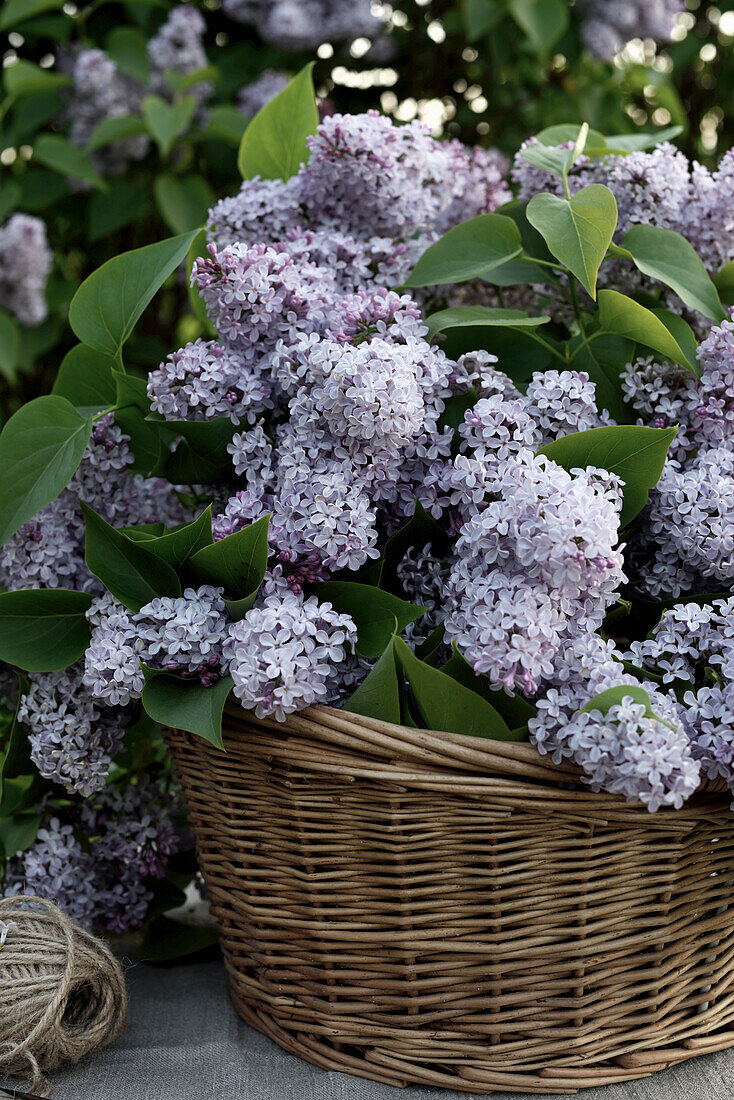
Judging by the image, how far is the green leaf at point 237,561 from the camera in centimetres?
60

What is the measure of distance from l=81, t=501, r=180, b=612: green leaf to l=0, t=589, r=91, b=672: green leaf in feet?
0.14

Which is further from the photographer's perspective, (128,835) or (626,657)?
(128,835)

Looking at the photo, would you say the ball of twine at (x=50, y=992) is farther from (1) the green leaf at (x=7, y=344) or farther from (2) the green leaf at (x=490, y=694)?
(1) the green leaf at (x=7, y=344)

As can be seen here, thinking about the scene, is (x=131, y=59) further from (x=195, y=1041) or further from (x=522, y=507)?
(x=195, y=1041)

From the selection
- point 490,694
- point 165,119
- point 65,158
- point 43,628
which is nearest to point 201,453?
point 43,628

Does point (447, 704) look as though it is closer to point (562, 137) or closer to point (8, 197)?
point (562, 137)

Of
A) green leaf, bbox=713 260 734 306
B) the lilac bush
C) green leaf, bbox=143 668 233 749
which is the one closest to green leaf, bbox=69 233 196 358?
the lilac bush

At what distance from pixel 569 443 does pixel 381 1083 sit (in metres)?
0.41

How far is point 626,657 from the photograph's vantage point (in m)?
0.61

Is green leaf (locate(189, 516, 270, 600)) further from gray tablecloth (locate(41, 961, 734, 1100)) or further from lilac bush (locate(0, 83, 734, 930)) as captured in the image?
gray tablecloth (locate(41, 961, 734, 1100))

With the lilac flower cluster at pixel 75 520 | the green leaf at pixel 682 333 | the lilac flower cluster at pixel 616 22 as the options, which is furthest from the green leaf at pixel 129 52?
the green leaf at pixel 682 333

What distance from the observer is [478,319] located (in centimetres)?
70

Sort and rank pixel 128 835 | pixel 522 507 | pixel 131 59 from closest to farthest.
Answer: pixel 522 507 → pixel 128 835 → pixel 131 59

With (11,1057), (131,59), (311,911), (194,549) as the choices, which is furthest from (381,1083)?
(131,59)
